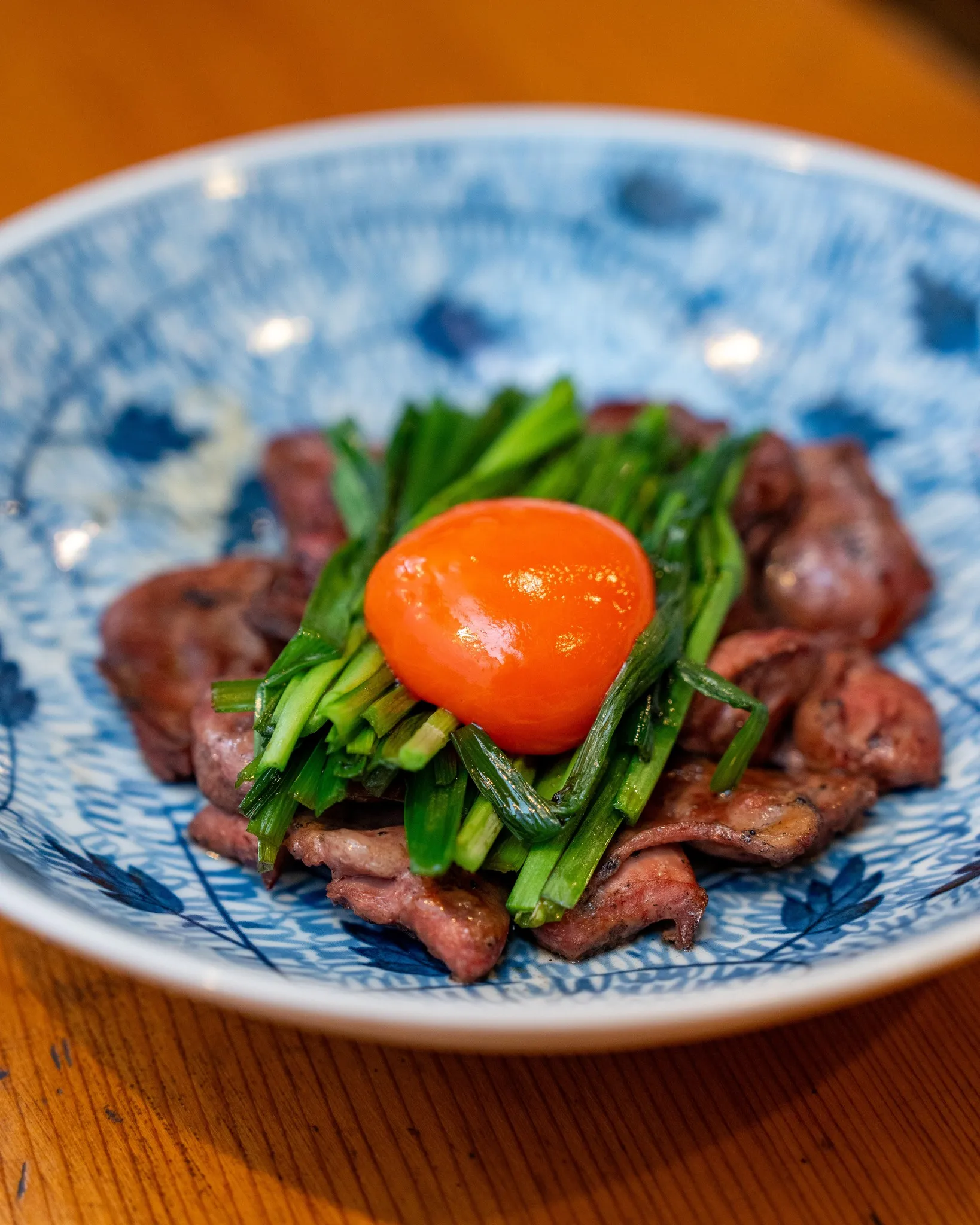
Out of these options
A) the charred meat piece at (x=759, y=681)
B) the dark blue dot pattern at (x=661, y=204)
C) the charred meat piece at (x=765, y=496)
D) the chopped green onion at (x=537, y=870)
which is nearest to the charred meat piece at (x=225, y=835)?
the chopped green onion at (x=537, y=870)

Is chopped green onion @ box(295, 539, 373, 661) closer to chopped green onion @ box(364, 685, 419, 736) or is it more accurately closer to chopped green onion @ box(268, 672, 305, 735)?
chopped green onion @ box(268, 672, 305, 735)

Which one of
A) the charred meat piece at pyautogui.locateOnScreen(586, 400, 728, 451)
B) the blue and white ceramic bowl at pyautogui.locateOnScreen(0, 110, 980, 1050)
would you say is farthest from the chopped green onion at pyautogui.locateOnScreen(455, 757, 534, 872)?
the charred meat piece at pyautogui.locateOnScreen(586, 400, 728, 451)

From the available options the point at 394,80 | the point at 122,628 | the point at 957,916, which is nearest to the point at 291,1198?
the point at 957,916

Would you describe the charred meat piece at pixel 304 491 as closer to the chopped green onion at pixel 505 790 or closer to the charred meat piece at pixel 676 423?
the charred meat piece at pixel 676 423

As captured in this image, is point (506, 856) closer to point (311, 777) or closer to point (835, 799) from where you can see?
point (311, 777)

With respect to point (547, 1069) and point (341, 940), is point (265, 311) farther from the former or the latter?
point (547, 1069)

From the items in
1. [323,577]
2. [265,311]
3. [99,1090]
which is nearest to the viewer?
[99,1090]

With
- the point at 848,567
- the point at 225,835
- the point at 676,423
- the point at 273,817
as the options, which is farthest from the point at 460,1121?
the point at 676,423
